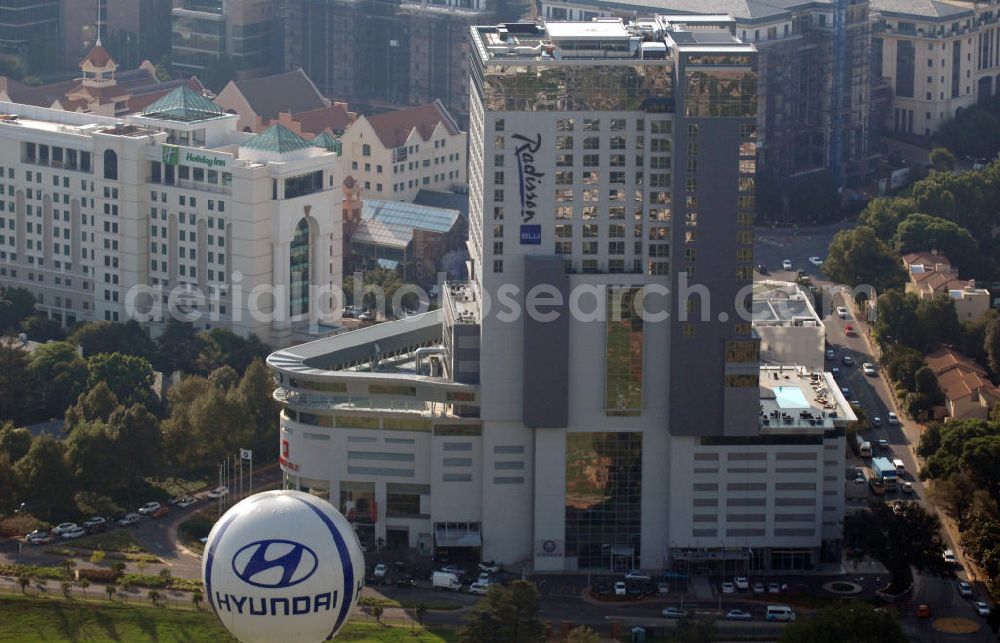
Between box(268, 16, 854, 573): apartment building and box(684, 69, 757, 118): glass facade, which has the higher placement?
box(684, 69, 757, 118): glass facade

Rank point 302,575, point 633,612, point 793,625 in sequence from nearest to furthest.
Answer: point 302,575 < point 793,625 < point 633,612

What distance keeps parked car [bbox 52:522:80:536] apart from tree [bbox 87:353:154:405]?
14.6 metres

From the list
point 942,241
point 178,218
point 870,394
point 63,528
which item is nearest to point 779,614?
point 870,394

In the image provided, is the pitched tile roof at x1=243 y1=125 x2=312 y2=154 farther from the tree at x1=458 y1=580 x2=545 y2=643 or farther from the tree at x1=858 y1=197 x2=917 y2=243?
the tree at x1=458 y1=580 x2=545 y2=643

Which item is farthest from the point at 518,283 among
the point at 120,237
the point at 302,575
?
the point at 120,237

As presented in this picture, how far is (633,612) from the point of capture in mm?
118000

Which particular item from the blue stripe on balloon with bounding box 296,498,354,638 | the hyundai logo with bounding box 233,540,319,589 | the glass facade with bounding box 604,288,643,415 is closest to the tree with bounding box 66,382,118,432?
the glass facade with bounding box 604,288,643,415

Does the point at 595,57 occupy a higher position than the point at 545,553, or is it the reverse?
the point at 595,57

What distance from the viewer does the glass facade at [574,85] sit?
394 ft

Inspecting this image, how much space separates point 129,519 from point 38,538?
16.7 ft

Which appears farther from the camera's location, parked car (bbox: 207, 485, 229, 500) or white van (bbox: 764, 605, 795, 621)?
parked car (bbox: 207, 485, 229, 500)

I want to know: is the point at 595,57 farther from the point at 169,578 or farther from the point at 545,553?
the point at 169,578

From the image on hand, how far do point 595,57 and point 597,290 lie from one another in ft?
36.0

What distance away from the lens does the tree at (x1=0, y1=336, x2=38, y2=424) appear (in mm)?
143000
